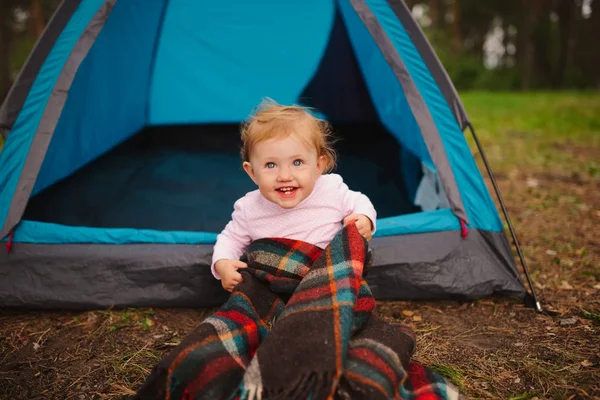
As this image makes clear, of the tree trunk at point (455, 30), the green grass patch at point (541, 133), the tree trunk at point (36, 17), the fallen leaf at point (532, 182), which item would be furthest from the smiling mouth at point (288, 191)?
the tree trunk at point (455, 30)

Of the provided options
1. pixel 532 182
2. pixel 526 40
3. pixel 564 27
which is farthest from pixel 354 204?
pixel 564 27

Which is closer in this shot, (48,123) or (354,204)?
(354,204)

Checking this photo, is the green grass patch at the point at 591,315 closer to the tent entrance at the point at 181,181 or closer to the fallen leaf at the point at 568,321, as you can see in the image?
the fallen leaf at the point at 568,321

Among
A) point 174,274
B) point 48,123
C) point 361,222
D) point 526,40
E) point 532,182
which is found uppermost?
point 48,123

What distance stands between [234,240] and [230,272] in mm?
137

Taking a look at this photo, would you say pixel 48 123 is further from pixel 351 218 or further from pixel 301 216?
pixel 351 218

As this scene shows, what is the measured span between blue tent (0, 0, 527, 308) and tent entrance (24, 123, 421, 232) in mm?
15

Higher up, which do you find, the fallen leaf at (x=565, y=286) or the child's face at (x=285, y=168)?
the child's face at (x=285, y=168)

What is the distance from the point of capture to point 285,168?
157cm

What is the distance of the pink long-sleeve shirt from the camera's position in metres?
1.71

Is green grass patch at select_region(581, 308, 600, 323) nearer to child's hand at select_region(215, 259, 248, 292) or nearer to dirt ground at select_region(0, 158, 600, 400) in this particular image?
dirt ground at select_region(0, 158, 600, 400)

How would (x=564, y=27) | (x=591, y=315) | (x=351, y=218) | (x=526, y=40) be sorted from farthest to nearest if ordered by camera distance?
(x=526, y=40) → (x=564, y=27) → (x=591, y=315) → (x=351, y=218)

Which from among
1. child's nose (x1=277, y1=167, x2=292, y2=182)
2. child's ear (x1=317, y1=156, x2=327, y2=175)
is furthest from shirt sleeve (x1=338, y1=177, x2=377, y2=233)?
child's nose (x1=277, y1=167, x2=292, y2=182)

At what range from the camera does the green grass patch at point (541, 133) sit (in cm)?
448
